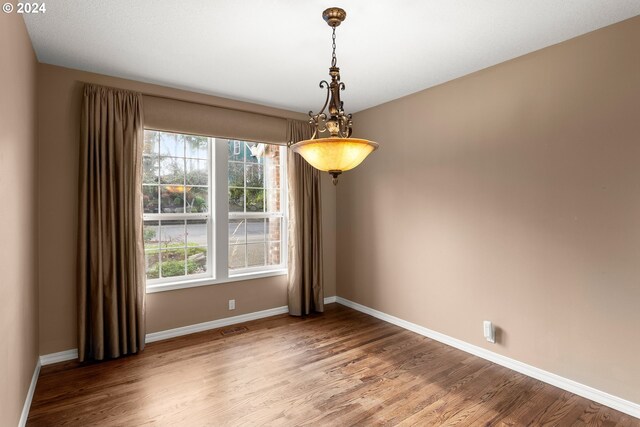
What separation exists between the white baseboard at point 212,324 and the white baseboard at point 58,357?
0.60 metres

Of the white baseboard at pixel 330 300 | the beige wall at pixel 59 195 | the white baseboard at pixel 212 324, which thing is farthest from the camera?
the white baseboard at pixel 330 300

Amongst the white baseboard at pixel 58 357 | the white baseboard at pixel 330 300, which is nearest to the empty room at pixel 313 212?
the white baseboard at pixel 58 357

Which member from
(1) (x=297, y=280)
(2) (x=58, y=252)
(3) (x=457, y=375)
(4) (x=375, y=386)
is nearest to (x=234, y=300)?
(1) (x=297, y=280)

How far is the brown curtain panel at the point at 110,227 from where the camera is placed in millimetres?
2957

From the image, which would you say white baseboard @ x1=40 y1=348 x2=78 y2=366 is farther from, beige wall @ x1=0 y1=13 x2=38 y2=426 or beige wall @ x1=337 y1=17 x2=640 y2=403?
beige wall @ x1=337 y1=17 x2=640 y2=403

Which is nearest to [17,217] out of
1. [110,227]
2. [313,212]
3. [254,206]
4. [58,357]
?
[110,227]

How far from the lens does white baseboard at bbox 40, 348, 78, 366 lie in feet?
9.45

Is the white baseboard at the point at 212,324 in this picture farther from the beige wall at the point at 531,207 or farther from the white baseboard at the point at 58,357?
the beige wall at the point at 531,207

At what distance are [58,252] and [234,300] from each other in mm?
1779

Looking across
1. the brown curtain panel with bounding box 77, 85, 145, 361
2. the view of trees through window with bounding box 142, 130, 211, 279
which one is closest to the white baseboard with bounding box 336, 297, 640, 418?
the view of trees through window with bounding box 142, 130, 211, 279

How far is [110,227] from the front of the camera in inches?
120

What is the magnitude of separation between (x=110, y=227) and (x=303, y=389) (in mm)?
2235

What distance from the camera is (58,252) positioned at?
294 cm

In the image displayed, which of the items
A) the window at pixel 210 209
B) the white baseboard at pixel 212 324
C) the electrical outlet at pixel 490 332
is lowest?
the white baseboard at pixel 212 324
